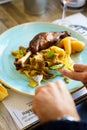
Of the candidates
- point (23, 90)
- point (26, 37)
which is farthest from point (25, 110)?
point (26, 37)

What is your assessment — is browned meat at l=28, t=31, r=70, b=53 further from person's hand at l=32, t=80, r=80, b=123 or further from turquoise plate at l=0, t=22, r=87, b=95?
person's hand at l=32, t=80, r=80, b=123

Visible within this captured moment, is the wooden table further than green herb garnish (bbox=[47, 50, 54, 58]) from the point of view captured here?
Yes

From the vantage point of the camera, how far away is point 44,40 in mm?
822

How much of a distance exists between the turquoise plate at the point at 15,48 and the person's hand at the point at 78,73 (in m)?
0.04

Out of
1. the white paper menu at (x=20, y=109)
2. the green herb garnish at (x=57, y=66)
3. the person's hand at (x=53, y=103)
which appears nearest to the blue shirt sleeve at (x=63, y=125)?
the person's hand at (x=53, y=103)

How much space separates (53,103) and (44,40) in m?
0.29

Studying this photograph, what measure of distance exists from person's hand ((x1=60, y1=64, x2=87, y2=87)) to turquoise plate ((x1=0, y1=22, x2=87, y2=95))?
0.04 meters

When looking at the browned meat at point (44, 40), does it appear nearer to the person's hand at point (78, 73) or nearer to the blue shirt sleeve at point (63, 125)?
the person's hand at point (78, 73)

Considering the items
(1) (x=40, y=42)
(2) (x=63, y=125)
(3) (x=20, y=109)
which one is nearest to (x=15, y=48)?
(1) (x=40, y=42)

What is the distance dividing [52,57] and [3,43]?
0.18m

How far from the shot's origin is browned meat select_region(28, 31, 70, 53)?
2.62ft

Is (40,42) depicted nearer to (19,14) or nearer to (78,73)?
(78,73)

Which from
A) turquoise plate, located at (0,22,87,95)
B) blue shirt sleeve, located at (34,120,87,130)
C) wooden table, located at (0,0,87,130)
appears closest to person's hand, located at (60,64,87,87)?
turquoise plate, located at (0,22,87,95)

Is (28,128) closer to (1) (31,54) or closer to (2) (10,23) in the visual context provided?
(1) (31,54)
